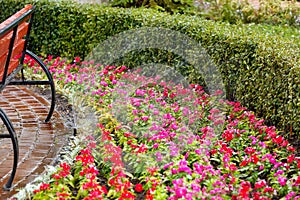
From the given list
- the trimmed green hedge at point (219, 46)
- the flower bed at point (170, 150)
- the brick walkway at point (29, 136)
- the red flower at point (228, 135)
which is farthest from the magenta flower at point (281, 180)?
the brick walkway at point (29, 136)

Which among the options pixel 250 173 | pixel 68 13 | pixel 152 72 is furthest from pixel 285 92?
pixel 68 13

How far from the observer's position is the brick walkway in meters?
3.99

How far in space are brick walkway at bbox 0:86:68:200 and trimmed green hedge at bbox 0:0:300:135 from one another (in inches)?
65.5

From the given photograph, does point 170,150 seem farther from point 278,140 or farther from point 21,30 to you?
point 21,30

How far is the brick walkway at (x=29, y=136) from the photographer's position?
399cm

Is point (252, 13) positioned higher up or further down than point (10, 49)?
further down

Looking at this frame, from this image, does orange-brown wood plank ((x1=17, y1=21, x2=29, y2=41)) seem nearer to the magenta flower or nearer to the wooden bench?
the wooden bench

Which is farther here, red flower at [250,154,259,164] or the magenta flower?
red flower at [250,154,259,164]

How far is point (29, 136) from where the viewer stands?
15.4ft

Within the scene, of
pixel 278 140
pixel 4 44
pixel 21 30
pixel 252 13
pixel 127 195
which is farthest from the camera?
pixel 252 13

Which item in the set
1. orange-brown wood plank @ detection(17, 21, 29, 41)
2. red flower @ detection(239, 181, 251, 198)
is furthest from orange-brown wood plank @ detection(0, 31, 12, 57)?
red flower @ detection(239, 181, 251, 198)

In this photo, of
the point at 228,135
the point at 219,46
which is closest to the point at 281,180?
the point at 228,135

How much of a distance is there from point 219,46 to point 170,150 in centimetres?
196

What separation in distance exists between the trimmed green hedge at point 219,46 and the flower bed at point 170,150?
216 mm
